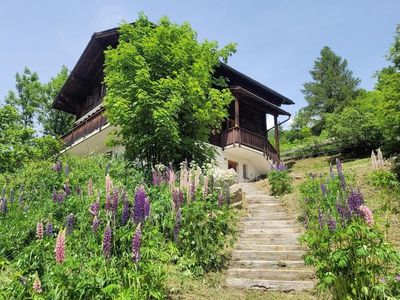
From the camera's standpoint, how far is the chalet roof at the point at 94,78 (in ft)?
58.5

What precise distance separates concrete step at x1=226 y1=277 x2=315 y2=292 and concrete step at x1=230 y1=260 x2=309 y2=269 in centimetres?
52

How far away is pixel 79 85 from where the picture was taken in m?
23.1

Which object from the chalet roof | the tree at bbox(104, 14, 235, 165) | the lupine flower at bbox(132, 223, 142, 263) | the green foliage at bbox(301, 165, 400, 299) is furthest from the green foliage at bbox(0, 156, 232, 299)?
the chalet roof

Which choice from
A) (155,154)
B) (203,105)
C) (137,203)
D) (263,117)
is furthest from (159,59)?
(263,117)

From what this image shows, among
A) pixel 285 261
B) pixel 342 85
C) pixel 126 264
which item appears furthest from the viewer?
pixel 342 85

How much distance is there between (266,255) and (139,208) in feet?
10.1

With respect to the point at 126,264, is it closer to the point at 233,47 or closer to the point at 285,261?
the point at 285,261

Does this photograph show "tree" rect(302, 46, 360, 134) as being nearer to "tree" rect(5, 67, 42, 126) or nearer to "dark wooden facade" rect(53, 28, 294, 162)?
"dark wooden facade" rect(53, 28, 294, 162)

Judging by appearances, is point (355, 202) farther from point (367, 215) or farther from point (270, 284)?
point (270, 284)

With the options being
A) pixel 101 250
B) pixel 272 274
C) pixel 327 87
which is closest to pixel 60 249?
pixel 101 250

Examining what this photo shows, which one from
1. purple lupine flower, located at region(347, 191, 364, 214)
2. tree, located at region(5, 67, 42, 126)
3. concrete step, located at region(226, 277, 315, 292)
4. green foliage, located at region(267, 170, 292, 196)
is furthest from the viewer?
tree, located at region(5, 67, 42, 126)

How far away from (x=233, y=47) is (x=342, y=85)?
104 ft

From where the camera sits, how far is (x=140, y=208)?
439 cm

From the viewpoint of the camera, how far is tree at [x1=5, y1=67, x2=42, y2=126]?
30922mm
